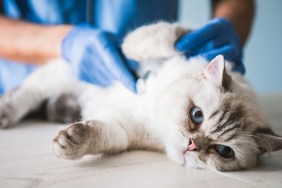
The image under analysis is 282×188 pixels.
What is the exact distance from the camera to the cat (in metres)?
Answer: 1.09

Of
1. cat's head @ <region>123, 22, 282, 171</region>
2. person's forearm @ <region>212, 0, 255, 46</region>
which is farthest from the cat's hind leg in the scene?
person's forearm @ <region>212, 0, 255, 46</region>

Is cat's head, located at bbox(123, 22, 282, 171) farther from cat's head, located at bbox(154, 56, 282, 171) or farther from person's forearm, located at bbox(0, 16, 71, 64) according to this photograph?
person's forearm, located at bbox(0, 16, 71, 64)

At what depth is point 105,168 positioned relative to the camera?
40.8 inches

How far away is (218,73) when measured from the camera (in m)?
1.15

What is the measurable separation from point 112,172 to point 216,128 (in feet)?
1.07

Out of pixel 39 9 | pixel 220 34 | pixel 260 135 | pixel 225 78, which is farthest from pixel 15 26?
pixel 260 135

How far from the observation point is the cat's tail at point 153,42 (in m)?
1.39

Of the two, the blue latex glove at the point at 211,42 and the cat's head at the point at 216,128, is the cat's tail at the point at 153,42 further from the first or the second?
the cat's head at the point at 216,128

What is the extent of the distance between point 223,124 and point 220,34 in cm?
50

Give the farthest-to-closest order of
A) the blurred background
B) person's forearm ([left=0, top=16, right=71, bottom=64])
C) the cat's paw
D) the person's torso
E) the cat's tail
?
the blurred background, the person's torso, person's forearm ([left=0, top=16, right=71, bottom=64]), the cat's paw, the cat's tail

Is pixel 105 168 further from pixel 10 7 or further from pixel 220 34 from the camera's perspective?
pixel 10 7

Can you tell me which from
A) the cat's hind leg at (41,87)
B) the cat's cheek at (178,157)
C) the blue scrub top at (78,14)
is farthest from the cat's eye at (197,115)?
the blue scrub top at (78,14)

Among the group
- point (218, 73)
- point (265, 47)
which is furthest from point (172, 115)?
point (265, 47)

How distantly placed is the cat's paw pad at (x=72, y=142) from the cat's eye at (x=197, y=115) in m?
0.32
